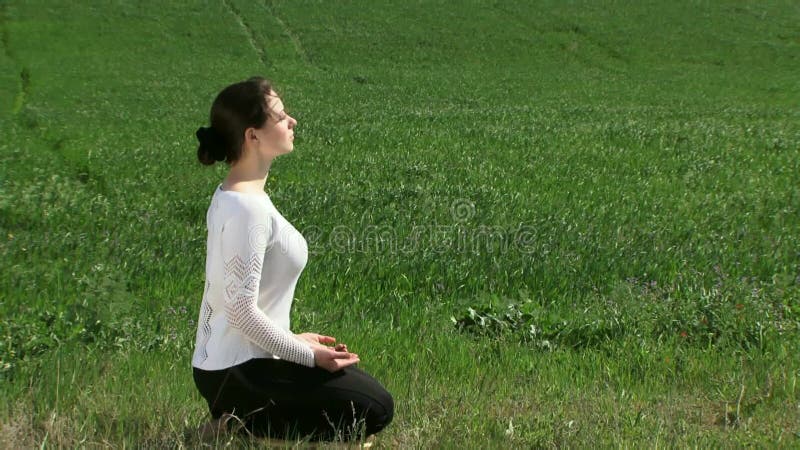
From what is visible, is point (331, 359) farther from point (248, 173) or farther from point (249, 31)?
point (249, 31)

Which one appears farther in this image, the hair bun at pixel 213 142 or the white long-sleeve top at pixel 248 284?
the hair bun at pixel 213 142

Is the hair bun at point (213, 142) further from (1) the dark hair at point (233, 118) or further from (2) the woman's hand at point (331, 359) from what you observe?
(2) the woman's hand at point (331, 359)

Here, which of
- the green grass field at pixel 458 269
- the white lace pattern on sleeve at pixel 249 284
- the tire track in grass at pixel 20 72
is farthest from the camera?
the tire track in grass at pixel 20 72

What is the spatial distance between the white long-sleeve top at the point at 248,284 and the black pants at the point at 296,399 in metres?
0.06

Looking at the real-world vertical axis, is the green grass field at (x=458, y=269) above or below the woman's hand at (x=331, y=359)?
below

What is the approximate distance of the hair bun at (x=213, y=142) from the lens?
322 cm

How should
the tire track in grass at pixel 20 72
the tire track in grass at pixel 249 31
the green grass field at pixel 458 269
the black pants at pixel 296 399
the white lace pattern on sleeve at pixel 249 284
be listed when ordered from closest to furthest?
the white lace pattern on sleeve at pixel 249 284
the black pants at pixel 296 399
the green grass field at pixel 458 269
the tire track in grass at pixel 20 72
the tire track in grass at pixel 249 31

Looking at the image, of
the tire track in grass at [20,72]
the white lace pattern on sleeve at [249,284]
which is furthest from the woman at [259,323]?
the tire track in grass at [20,72]

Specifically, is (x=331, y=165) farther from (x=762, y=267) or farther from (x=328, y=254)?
(x=762, y=267)

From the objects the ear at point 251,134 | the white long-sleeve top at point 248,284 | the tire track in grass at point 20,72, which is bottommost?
the tire track in grass at point 20,72

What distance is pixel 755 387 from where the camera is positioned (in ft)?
14.1

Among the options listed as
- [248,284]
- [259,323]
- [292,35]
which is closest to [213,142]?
[248,284]

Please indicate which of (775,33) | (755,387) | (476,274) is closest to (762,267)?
(476,274)

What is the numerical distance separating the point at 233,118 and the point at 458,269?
4173 millimetres
